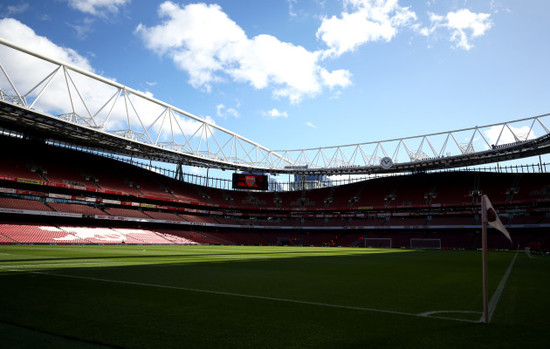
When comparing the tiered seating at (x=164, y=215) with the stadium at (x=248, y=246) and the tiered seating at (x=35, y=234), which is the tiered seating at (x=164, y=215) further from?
the tiered seating at (x=35, y=234)

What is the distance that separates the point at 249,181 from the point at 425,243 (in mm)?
36432

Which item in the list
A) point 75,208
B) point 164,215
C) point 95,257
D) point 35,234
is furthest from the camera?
point 164,215

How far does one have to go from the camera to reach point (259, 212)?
79.9 meters

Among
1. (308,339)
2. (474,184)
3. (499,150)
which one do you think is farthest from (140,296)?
(474,184)

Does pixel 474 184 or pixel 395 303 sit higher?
pixel 474 184

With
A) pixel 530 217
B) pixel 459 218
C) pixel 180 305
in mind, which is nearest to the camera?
pixel 180 305

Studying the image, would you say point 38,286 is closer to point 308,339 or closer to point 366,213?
point 308,339

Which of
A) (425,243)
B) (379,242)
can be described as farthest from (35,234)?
(425,243)

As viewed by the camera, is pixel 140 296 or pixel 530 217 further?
pixel 530 217

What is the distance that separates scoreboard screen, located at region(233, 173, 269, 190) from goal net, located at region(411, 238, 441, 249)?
31.7m

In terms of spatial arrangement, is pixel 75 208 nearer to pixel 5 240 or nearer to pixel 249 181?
pixel 5 240

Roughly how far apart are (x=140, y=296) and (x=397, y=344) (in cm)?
599

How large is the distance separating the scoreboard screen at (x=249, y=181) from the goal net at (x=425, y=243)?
→ 1250 inches

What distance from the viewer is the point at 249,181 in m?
74.8
